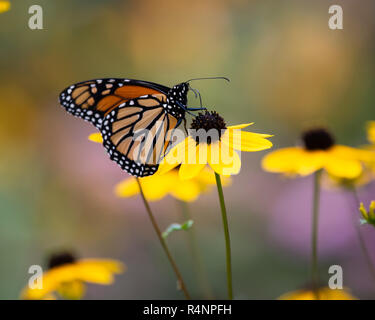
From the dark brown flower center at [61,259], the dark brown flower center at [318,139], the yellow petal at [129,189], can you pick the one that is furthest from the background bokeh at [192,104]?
the yellow petal at [129,189]

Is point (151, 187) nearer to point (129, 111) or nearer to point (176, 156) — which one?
point (129, 111)

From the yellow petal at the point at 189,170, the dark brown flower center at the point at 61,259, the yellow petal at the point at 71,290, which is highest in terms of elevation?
the yellow petal at the point at 189,170

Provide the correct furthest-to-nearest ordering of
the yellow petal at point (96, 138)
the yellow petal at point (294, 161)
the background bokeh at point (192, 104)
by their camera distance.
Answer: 1. the background bokeh at point (192, 104)
2. the yellow petal at point (294, 161)
3. the yellow petal at point (96, 138)

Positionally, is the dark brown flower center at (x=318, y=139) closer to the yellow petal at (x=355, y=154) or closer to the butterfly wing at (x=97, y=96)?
the yellow petal at (x=355, y=154)

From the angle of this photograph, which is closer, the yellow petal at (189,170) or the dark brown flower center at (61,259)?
the yellow petal at (189,170)

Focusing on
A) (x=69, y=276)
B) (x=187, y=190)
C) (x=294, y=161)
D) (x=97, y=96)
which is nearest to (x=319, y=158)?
(x=294, y=161)

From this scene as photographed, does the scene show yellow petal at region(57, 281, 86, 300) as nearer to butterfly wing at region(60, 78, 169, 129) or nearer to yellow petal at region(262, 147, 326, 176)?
butterfly wing at region(60, 78, 169, 129)
